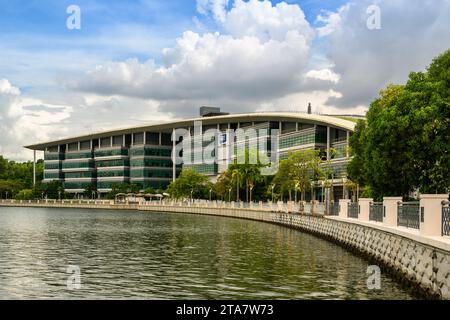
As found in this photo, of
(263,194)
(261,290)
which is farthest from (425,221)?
(263,194)

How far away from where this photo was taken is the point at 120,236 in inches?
2208

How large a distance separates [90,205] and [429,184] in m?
143

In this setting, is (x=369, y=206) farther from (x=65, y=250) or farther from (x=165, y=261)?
(x=65, y=250)

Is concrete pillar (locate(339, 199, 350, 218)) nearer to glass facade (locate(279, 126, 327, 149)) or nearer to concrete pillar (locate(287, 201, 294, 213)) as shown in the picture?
concrete pillar (locate(287, 201, 294, 213))

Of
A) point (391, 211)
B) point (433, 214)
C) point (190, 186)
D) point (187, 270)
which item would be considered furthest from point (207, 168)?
point (433, 214)

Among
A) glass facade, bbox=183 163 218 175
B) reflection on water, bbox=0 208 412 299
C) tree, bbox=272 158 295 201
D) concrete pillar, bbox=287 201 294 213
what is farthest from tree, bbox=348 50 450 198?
glass facade, bbox=183 163 218 175

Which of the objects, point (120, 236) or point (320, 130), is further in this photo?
point (320, 130)

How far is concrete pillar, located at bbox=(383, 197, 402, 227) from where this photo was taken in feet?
109

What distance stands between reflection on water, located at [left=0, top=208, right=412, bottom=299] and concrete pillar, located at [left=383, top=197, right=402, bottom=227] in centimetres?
262

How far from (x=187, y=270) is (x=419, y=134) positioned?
18948 mm

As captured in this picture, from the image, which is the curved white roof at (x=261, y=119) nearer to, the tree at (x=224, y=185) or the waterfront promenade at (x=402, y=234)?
the tree at (x=224, y=185)

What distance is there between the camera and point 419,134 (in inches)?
1631

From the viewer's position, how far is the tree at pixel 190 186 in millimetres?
156250
